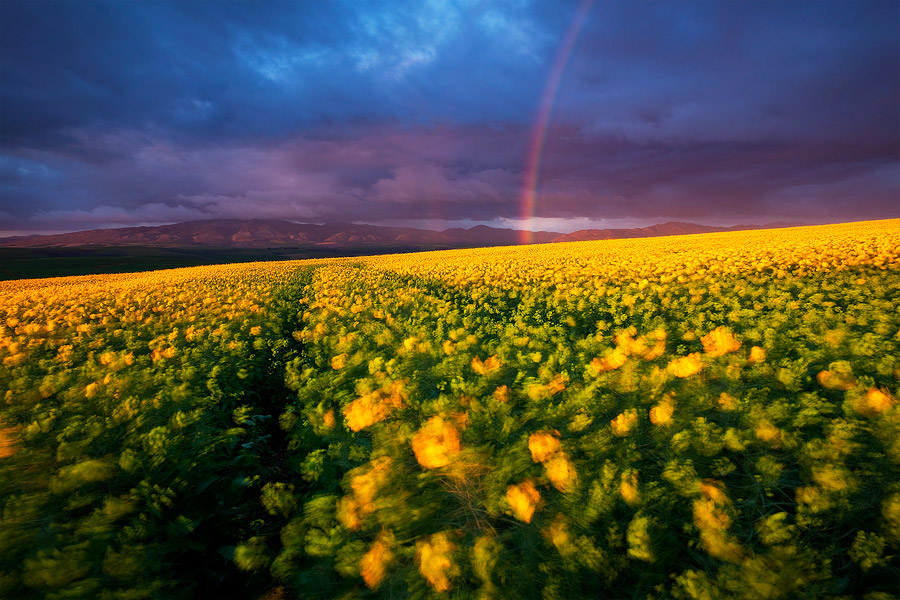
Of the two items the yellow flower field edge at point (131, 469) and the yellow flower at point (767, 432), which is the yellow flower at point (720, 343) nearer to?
the yellow flower at point (767, 432)

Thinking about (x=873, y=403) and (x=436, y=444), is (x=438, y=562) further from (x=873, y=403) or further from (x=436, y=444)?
(x=873, y=403)

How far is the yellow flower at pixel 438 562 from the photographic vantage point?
200 cm

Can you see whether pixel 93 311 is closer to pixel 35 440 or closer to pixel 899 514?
pixel 35 440

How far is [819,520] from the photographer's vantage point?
6.90ft

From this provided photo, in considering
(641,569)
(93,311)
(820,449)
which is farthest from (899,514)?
(93,311)

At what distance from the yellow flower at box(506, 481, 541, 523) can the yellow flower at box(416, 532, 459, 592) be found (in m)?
0.44

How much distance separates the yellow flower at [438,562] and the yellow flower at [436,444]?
0.59 m

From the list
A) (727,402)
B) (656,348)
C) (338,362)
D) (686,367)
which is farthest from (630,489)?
(338,362)

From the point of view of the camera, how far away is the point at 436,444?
280 centimetres

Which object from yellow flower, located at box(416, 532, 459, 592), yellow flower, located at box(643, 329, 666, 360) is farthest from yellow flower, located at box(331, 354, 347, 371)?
yellow flower, located at box(643, 329, 666, 360)

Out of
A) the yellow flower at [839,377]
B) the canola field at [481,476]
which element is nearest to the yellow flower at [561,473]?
the canola field at [481,476]

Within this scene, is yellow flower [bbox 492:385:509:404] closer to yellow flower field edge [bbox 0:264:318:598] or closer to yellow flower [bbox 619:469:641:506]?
yellow flower [bbox 619:469:641:506]

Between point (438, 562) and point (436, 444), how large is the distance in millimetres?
859

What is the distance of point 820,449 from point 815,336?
7.84 ft
